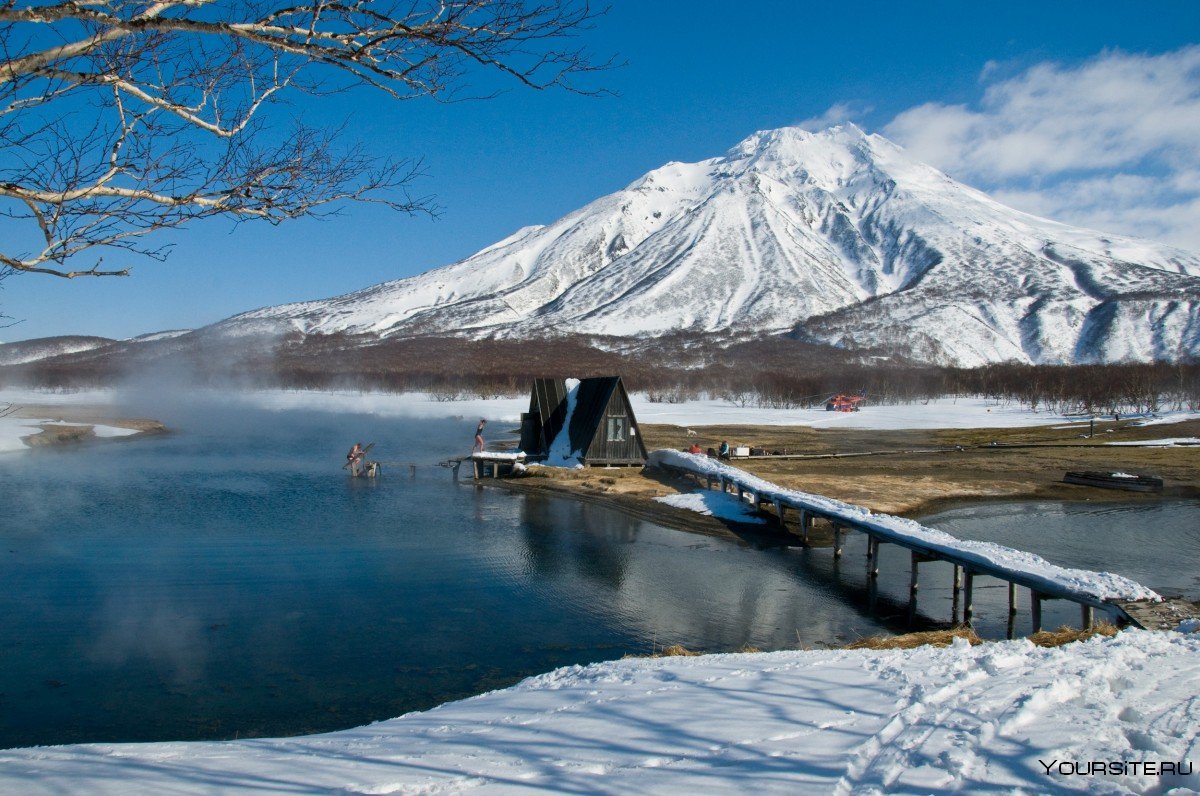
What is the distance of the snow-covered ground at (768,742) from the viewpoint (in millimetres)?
5973

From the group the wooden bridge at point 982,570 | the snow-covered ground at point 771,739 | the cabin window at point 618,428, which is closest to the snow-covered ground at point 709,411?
the cabin window at point 618,428

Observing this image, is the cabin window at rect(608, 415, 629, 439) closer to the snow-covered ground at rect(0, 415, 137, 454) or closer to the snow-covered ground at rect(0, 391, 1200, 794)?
the snow-covered ground at rect(0, 391, 1200, 794)

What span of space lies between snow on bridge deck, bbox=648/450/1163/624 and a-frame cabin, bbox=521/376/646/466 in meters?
10.5

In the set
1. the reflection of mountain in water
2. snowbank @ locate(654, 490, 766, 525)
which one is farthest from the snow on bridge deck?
the reflection of mountain in water

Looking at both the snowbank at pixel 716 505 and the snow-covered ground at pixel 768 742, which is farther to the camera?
the snowbank at pixel 716 505

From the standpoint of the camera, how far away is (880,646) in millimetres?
11867

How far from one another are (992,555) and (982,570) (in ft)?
1.66

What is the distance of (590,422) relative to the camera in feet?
130

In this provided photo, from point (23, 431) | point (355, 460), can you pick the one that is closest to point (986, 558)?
point (355, 460)

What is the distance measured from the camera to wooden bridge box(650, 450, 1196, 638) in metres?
13.8

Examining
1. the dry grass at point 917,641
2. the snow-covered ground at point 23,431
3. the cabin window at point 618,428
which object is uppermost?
the cabin window at point 618,428

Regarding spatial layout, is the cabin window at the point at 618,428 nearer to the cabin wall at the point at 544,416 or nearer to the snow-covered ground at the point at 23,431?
the cabin wall at the point at 544,416

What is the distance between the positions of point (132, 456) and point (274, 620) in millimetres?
33694

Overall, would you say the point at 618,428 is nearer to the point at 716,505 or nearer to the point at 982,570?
the point at 716,505
